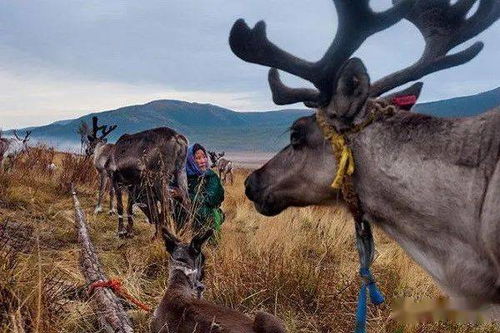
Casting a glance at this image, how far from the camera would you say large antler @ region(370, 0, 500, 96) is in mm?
3203

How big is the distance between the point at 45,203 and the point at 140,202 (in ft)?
10.7

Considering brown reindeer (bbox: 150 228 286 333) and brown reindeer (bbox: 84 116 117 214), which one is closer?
brown reindeer (bbox: 150 228 286 333)

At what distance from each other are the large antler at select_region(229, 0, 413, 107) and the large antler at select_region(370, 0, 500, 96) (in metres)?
0.37

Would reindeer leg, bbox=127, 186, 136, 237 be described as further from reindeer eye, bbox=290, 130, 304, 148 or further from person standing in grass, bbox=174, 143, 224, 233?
reindeer eye, bbox=290, 130, 304, 148

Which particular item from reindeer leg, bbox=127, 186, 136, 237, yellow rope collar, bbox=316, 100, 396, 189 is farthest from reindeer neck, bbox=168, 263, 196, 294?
reindeer leg, bbox=127, 186, 136, 237

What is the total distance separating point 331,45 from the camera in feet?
9.84

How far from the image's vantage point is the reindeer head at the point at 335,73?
2.82 meters

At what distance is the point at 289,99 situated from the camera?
3.09 m

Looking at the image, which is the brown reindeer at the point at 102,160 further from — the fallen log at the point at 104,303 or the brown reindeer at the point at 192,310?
the brown reindeer at the point at 192,310

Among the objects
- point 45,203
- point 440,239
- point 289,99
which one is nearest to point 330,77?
point 289,99

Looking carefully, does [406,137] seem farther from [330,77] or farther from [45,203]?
[45,203]

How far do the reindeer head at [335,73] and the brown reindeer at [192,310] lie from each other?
2.37 feet

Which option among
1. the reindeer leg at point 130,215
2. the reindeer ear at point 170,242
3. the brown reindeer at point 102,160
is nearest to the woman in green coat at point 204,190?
the reindeer leg at point 130,215

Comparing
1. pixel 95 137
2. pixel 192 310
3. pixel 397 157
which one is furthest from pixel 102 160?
pixel 397 157
